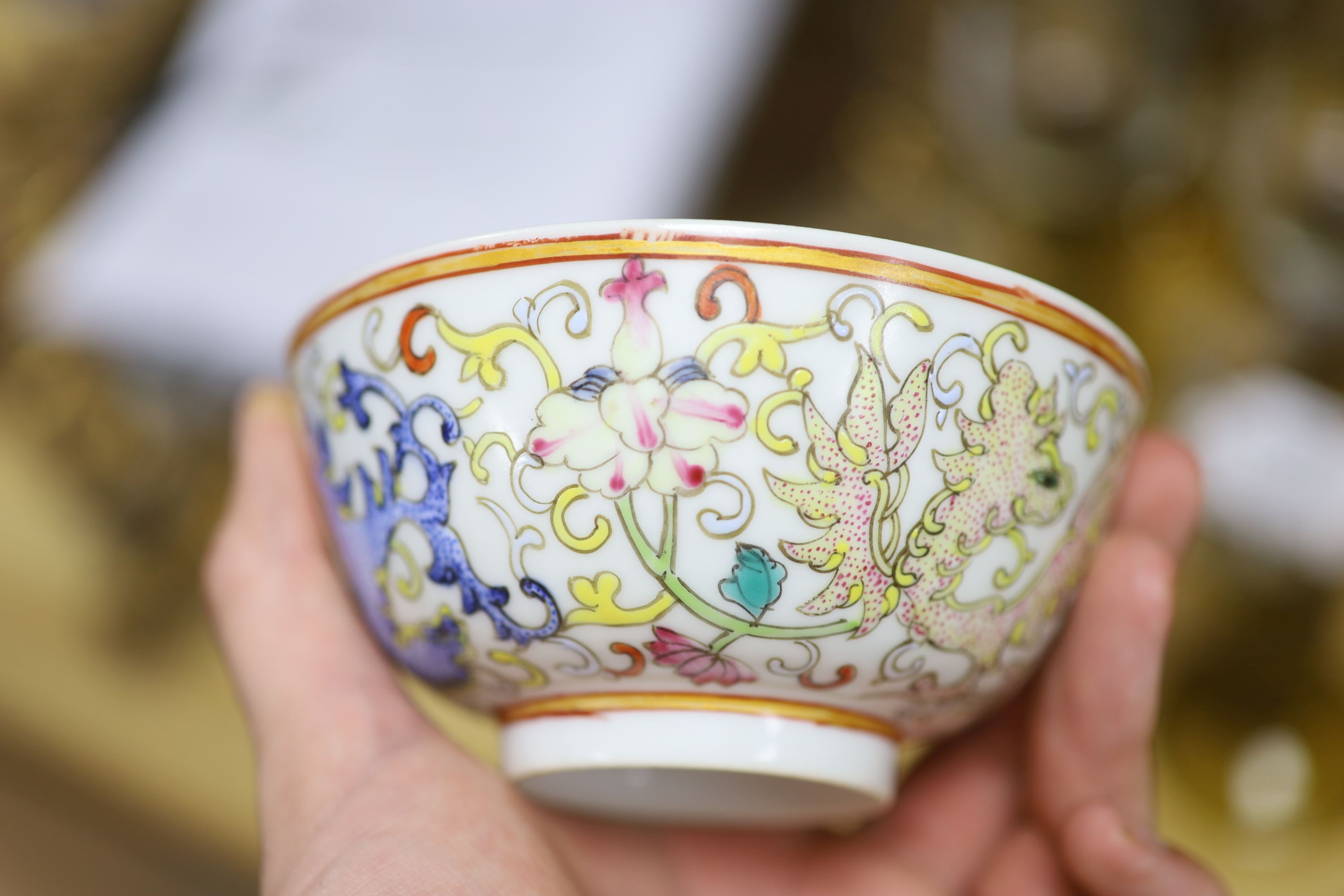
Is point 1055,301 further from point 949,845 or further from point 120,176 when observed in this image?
point 120,176

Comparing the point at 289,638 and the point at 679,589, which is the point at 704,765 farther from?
the point at 289,638

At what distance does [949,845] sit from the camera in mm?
550

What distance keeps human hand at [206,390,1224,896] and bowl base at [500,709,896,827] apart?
0.17 ft

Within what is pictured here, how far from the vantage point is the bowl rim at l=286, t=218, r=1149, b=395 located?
31cm

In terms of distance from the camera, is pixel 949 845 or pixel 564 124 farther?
pixel 564 124

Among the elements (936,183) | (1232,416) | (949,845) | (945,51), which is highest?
(945,51)

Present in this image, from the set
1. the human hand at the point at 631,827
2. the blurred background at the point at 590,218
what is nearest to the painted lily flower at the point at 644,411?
the human hand at the point at 631,827

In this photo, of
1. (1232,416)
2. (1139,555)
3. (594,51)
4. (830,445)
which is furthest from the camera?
(594,51)

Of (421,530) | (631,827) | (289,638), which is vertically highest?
(421,530)

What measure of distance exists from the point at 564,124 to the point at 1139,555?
595 mm

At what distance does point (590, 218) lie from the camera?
816mm

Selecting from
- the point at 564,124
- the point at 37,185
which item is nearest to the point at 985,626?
the point at 564,124

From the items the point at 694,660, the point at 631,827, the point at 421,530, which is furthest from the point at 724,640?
the point at 631,827

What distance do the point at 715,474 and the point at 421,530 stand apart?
0.12m
